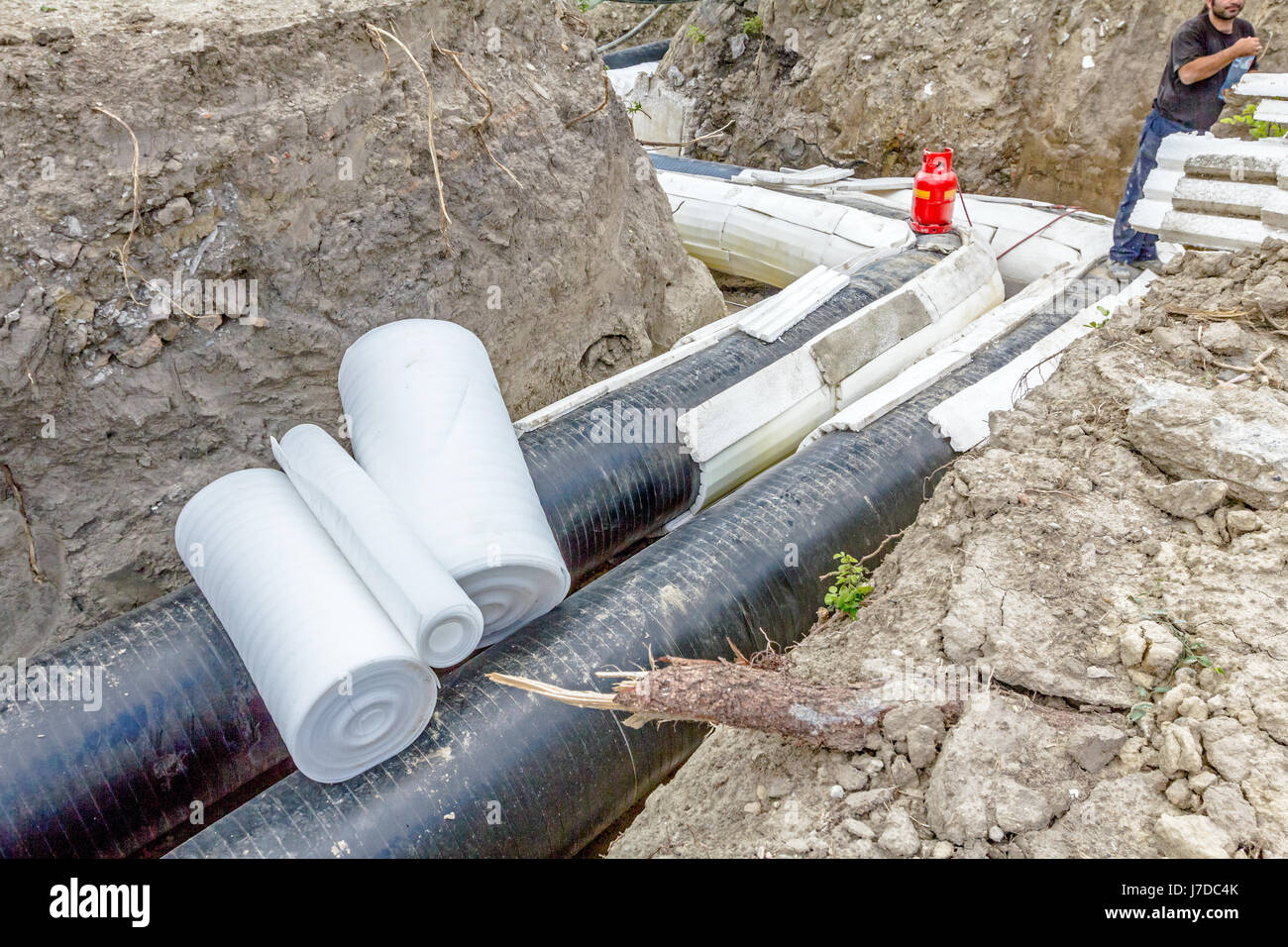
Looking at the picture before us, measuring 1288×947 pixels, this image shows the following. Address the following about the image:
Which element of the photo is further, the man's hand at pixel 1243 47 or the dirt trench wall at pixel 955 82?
the dirt trench wall at pixel 955 82

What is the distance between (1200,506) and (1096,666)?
697mm

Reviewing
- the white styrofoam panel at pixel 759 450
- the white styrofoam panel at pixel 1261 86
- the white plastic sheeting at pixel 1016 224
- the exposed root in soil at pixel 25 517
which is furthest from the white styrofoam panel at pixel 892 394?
the exposed root in soil at pixel 25 517

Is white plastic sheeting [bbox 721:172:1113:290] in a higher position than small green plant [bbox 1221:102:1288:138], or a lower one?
lower

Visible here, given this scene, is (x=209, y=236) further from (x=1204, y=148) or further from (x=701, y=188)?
(x=1204, y=148)

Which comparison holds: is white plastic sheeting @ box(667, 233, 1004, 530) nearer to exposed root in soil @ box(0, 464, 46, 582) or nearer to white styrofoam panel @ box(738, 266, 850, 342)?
white styrofoam panel @ box(738, 266, 850, 342)

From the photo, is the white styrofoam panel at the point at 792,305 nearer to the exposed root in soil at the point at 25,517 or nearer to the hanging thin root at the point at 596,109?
the hanging thin root at the point at 596,109

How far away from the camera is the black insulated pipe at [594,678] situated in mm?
2465

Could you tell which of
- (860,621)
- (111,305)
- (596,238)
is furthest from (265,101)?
(860,621)

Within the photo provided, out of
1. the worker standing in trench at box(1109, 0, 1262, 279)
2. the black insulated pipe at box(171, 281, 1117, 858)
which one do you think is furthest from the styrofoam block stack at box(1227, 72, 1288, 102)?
the black insulated pipe at box(171, 281, 1117, 858)

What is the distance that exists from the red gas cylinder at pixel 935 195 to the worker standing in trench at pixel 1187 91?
3.29 ft

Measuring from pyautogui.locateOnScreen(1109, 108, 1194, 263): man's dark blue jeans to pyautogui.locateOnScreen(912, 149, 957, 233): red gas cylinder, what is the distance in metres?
1.00

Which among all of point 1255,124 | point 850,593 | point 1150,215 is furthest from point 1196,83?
point 850,593

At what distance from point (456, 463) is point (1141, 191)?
450 centimetres

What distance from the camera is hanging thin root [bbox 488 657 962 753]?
210cm
